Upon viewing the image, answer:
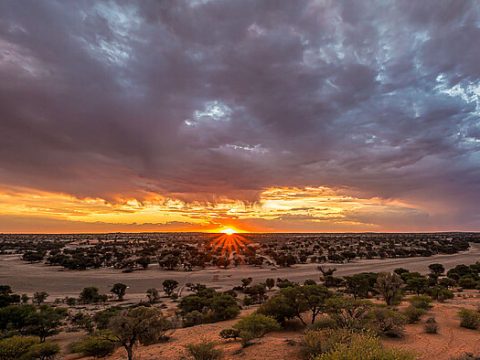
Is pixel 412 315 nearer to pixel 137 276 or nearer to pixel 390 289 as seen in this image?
pixel 390 289

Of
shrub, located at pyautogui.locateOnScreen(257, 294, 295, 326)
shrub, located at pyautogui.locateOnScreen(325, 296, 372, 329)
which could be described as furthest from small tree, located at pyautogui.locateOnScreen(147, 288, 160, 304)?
shrub, located at pyautogui.locateOnScreen(325, 296, 372, 329)

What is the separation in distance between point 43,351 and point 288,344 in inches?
600

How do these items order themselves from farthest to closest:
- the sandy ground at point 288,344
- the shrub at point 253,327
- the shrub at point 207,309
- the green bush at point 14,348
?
the shrub at point 207,309 < the shrub at point 253,327 < the sandy ground at point 288,344 < the green bush at point 14,348

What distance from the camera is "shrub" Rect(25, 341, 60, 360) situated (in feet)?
61.0

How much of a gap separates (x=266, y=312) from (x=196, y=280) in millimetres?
33374

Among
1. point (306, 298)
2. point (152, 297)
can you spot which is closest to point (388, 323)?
point (306, 298)

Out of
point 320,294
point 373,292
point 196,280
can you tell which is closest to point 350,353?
point 320,294

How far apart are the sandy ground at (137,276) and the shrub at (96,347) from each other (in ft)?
74.4

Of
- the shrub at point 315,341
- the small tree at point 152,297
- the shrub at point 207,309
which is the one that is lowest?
the small tree at point 152,297

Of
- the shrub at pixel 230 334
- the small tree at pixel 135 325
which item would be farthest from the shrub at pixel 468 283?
the small tree at pixel 135 325

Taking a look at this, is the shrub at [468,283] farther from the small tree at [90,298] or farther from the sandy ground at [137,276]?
the small tree at [90,298]

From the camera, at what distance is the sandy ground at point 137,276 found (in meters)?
51.5

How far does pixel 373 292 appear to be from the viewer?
3981 centimetres

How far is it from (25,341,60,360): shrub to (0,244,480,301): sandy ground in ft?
79.2
